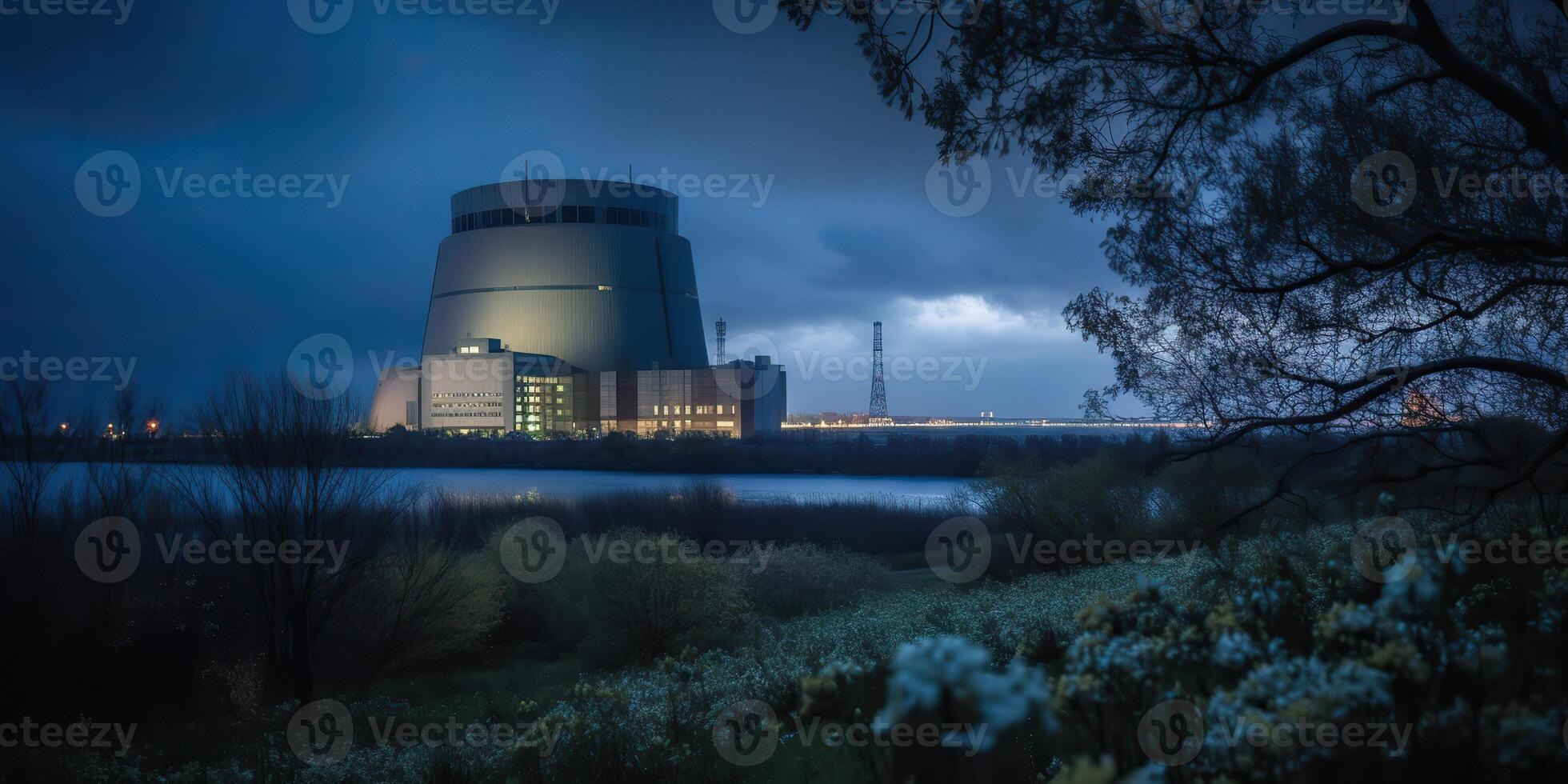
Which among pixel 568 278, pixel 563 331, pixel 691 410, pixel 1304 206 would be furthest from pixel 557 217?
pixel 1304 206

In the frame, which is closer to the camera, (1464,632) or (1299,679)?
(1299,679)

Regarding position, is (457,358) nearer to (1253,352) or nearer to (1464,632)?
(1253,352)

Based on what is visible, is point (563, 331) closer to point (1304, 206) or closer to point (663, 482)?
point (663, 482)

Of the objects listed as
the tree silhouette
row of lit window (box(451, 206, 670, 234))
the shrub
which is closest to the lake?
row of lit window (box(451, 206, 670, 234))

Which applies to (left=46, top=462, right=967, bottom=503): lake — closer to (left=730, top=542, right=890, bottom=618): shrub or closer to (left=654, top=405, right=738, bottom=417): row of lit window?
(left=654, top=405, right=738, bottom=417): row of lit window

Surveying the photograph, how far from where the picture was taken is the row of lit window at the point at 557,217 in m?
52.8

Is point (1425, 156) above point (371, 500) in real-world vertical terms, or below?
above

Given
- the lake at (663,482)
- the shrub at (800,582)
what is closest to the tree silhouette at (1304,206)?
the shrub at (800,582)

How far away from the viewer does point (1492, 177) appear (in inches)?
254

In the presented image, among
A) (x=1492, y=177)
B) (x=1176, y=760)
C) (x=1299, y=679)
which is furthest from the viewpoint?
(x=1492, y=177)

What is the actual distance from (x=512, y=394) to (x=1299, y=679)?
50.7 m

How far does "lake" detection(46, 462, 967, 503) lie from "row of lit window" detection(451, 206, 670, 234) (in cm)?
1422

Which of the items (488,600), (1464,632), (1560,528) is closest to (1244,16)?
(1560,528)

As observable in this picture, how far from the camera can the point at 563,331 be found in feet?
169
